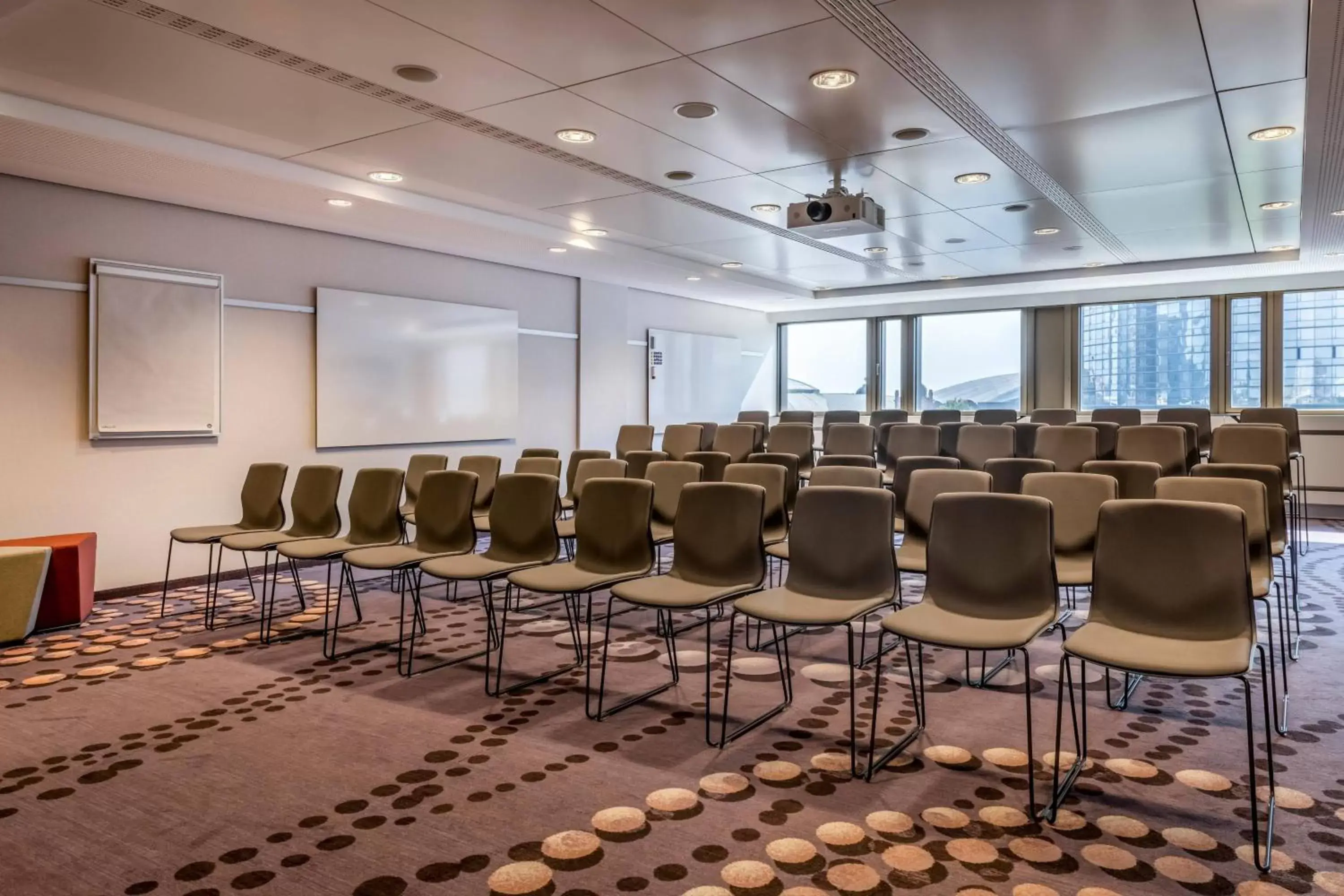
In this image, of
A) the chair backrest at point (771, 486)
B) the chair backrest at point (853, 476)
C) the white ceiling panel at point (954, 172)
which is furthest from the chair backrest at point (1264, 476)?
the white ceiling panel at point (954, 172)

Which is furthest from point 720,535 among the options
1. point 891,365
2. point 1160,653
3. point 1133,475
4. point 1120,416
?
point 891,365

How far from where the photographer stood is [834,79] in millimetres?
4641

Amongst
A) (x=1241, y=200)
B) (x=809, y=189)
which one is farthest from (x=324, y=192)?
(x=1241, y=200)

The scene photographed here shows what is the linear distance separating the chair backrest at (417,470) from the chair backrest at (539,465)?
0.60 meters

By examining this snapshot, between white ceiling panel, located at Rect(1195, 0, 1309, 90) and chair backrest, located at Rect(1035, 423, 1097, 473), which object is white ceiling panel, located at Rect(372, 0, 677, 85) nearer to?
white ceiling panel, located at Rect(1195, 0, 1309, 90)

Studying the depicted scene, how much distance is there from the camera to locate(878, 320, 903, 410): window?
533 inches

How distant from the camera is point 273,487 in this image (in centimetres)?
623

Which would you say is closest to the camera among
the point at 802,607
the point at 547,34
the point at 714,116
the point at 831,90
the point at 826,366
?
the point at 802,607

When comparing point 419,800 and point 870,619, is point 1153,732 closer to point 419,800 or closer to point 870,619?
point 870,619

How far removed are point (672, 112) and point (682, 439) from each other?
4205 mm

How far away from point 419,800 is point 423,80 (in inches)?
139

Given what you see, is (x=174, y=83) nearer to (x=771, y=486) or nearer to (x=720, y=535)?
(x=720, y=535)

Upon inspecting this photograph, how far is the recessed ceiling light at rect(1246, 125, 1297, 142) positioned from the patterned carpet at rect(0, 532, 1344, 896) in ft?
10.3

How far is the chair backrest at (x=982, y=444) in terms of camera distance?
736 cm
